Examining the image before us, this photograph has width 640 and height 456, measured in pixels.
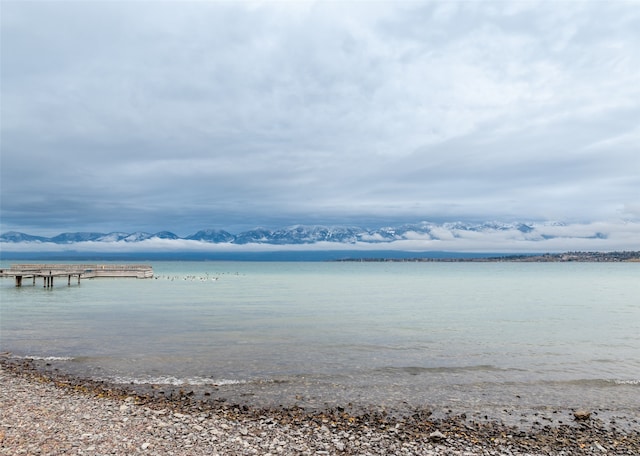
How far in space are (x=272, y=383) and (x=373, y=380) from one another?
3961 mm

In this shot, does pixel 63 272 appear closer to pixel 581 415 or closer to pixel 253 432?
pixel 253 432

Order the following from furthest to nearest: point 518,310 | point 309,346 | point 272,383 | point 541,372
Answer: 1. point 518,310
2. point 309,346
3. point 541,372
4. point 272,383

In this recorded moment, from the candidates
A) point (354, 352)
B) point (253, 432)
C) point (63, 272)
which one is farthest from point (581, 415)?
point (63, 272)

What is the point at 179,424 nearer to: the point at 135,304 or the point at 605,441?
the point at 605,441

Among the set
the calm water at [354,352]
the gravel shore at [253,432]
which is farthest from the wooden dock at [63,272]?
the gravel shore at [253,432]

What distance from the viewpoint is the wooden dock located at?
7691 cm

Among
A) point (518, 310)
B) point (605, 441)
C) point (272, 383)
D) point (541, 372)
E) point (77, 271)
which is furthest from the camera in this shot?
point (77, 271)

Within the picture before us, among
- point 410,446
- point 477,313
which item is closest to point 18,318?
point 410,446

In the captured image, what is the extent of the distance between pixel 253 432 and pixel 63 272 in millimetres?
87075

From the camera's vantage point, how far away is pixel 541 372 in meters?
19.6

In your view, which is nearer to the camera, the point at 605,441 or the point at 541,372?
the point at 605,441

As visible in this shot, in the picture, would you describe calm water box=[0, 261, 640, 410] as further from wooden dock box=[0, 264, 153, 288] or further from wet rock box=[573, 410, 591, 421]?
wooden dock box=[0, 264, 153, 288]

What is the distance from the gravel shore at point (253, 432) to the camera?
1073cm

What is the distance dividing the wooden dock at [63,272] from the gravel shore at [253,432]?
235ft
